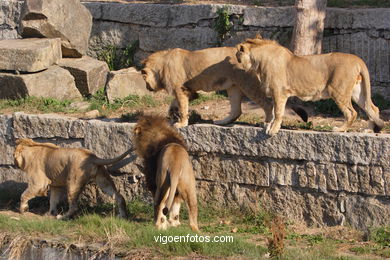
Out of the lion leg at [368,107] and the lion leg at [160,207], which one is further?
the lion leg at [368,107]

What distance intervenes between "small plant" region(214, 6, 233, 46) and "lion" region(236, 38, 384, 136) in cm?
350

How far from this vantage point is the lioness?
430 inches

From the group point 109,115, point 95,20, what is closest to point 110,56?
point 95,20

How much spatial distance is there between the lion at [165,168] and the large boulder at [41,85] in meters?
4.05

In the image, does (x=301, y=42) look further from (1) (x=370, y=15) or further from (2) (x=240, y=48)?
(2) (x=240, y=48)

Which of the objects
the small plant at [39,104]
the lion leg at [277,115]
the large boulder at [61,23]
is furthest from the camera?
the large boulder at [61,23]

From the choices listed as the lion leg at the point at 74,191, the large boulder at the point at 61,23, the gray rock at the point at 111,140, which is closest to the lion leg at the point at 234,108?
the gray rock at the point at 111,140

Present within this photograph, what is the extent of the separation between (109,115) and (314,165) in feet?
13.5

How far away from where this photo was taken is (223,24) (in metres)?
13.9

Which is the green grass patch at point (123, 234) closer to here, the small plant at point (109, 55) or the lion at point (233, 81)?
the lion at point (233, 81)

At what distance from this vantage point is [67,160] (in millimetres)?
10969

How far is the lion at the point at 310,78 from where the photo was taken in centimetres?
998

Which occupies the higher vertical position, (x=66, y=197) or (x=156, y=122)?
(x=156, y=122)

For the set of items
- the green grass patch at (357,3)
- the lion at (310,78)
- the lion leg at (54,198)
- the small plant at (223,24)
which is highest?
the green grass patch at (357,3)
